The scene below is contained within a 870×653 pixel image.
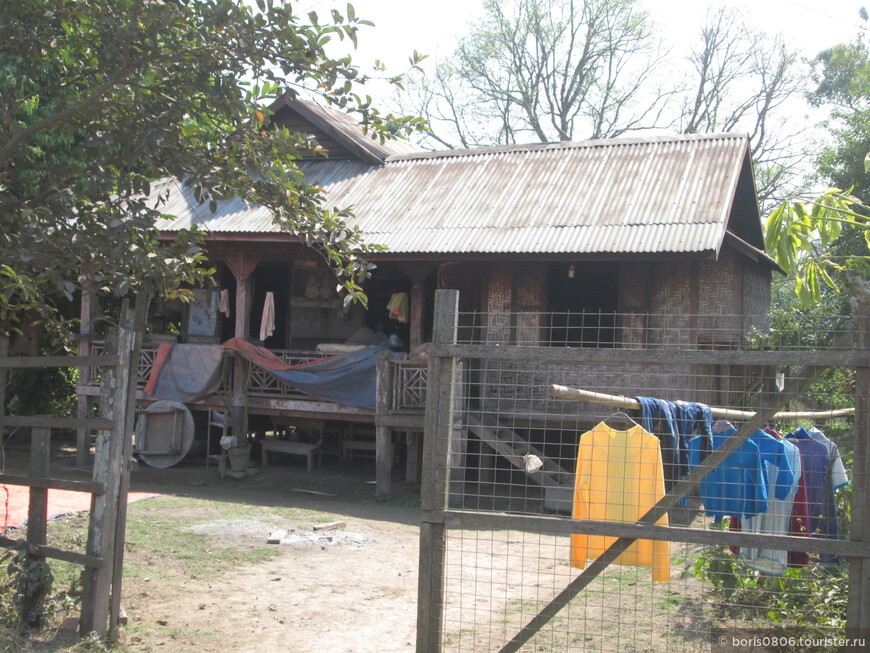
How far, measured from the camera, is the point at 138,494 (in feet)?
40.5

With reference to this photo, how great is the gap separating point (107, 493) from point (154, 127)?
2.46m

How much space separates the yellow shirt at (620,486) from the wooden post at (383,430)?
7964 mm

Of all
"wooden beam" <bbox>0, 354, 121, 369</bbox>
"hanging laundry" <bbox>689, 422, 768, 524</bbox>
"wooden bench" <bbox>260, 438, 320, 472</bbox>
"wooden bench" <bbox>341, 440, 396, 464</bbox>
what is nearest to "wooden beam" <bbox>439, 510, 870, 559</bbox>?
"hanging laundry" <bbox>689, 422, 768, 524</bbox>

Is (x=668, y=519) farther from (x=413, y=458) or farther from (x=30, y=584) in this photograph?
(x=413, y=458)

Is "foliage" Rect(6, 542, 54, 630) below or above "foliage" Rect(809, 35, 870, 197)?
below

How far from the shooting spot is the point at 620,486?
4805 mm

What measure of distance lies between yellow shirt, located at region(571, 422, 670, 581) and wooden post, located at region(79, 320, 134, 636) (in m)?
2.93

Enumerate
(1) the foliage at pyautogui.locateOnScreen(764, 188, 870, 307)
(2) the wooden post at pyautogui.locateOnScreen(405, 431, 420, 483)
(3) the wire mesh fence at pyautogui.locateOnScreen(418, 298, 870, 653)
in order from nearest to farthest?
1. (3) the wire mesh fence at pyautogui.locateOnScreen(418, 298, 870, 653)
2. (1) the foliage at pyautogui.locateOnScreen(764, 188, 870, 307)
3. (2) the wooden post at pyautogui.locateOnScreen(405, 431, 420, 483)

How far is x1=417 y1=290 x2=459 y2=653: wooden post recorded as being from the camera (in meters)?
4.21

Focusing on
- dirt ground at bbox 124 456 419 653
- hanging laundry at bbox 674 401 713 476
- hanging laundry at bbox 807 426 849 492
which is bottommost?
dirt ground at bbox 124 456 419 653

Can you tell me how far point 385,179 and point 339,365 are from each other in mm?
4539

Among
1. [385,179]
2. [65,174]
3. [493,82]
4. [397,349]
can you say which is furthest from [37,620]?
[493,82]

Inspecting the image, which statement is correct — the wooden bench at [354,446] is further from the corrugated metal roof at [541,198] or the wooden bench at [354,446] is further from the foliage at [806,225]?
the foliage at [806,225]

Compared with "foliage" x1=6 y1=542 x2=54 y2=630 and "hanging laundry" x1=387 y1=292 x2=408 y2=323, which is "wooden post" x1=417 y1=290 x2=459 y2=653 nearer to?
"foliage" x1=6 y1=542 x2=54 y2=630
